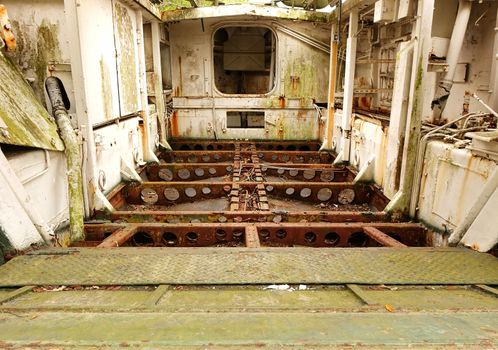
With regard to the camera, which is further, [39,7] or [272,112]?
[272,112]

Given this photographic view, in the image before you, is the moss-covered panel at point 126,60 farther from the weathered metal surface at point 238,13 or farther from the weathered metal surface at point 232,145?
the weathered metal surface at point 232,145

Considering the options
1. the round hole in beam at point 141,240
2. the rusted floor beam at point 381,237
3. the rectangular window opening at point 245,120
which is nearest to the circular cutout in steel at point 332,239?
the rusted floor beam at point 381,237

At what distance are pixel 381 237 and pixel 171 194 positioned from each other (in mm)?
3267

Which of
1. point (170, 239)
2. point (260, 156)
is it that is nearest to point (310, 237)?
point (170, 239)

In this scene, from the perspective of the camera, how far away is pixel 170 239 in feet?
12.5

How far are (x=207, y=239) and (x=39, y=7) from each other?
312 centimetres

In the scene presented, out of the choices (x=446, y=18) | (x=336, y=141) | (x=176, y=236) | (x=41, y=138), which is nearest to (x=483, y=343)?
(x=176, y=236)

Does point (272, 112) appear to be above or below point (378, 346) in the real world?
above

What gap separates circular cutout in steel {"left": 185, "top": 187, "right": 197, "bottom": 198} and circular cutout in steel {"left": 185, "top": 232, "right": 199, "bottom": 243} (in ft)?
5.16

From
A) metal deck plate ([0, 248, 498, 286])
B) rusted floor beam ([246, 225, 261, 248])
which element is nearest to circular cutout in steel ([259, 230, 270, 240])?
rusted floor beam ([246, 225, 261, 248])

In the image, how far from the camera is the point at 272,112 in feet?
28.8

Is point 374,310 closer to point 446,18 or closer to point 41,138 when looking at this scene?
point 41,138

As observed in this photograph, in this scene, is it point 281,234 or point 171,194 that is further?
point 171,194

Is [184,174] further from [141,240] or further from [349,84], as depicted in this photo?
[349,84]
